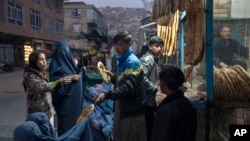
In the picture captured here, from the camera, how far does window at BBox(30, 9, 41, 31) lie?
35.8 m

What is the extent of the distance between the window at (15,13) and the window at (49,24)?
8647mm

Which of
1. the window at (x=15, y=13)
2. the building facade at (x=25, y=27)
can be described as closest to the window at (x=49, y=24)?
the building facade at (x=25, y=27)

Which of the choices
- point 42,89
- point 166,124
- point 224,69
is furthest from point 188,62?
point 42,89

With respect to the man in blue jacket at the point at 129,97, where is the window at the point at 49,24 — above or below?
above

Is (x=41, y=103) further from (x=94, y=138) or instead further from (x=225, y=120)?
(x=225, y=120)

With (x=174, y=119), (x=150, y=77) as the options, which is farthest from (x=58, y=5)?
(x=174, y=119)

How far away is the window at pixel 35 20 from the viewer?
35.8 meters

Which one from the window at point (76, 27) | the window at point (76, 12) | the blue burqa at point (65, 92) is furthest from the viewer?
the window at point (76, 12)

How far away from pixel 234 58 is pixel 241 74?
22 cm

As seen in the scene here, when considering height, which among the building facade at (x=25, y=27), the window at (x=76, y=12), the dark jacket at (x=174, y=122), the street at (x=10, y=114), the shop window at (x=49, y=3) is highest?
the window at (x=76, y=12)

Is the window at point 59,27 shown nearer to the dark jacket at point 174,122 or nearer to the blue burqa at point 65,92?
the blue burqa at point 65,92

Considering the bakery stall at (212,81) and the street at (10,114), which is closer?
the bakery stall at (212,81)

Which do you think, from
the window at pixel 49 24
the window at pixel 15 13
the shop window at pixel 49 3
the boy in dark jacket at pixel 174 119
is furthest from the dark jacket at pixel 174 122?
the shop window at pixel 49 3

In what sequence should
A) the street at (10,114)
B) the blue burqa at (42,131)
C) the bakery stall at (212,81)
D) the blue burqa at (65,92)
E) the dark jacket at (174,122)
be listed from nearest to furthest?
the dark jacket at (174,122), the blue burqa at (42,131), the bakery stall at (212,81), the blue burqa at (65,92), the street at (10,114)
